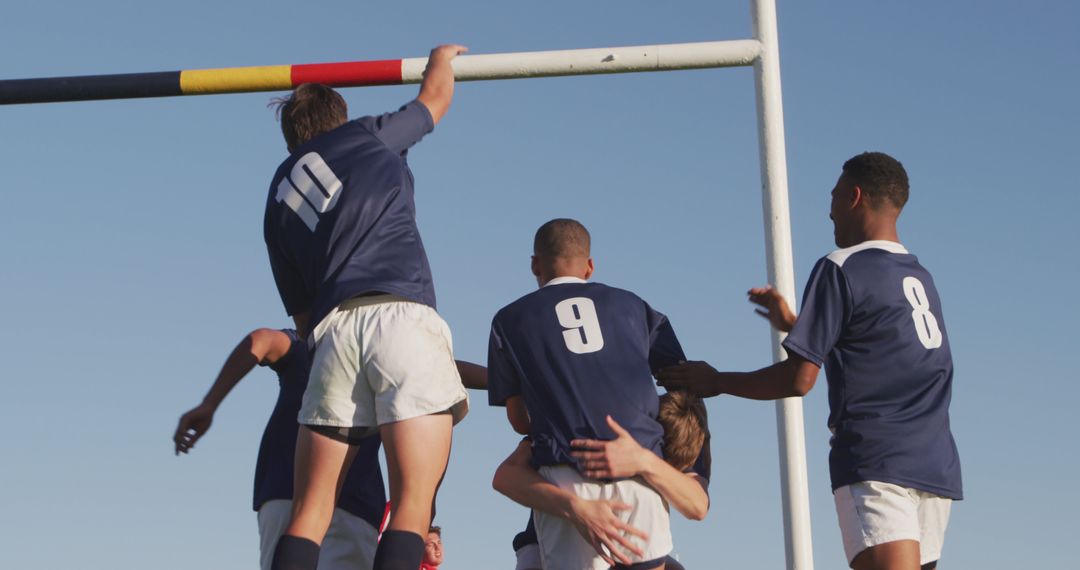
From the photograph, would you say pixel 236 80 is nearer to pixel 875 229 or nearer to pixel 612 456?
pixel 612 456

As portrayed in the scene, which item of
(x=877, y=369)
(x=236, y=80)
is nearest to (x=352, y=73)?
(x=236, y=80)

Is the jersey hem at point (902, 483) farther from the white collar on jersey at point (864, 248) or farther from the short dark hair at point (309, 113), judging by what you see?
the short dark hair at point (309, 113)

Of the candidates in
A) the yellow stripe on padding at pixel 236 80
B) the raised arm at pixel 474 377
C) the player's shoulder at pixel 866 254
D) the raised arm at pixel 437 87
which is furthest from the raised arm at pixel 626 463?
the yellow stripe on padding at pixel 236 80

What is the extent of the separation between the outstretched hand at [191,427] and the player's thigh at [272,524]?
0.48 meters

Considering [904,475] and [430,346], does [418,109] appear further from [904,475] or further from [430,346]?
[904,475]

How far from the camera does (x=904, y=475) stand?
4629 mm

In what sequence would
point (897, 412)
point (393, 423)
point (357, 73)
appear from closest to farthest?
point (393, 423) → point (897, 412) → point (357, 73)

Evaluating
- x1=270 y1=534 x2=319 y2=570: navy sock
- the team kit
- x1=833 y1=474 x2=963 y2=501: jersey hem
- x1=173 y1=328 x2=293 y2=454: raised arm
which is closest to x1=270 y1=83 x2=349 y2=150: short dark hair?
the team kit

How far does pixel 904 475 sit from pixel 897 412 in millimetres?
229

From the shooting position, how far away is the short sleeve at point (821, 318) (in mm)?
4695

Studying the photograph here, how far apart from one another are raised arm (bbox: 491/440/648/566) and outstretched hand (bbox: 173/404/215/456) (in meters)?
1.06

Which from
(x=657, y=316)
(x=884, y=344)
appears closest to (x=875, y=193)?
(x=884, y=344)

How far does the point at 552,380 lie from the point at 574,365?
0.10 meters

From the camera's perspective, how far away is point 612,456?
4.58 meters
